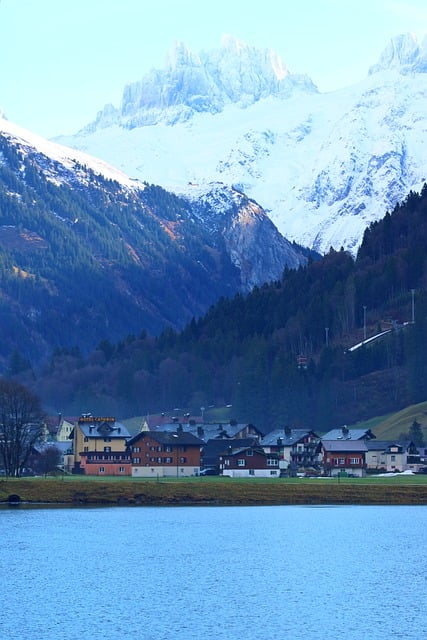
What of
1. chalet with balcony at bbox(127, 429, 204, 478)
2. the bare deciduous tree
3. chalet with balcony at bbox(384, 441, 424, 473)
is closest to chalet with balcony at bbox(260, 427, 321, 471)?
chalet with balcony at bbox(384, 441, 424, 473)

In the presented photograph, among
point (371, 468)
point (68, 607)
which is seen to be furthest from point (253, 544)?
point (371, 468)

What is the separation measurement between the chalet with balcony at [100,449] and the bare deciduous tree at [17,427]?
17133 millimetres

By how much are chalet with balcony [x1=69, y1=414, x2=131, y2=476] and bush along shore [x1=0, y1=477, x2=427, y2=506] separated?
31.5 m

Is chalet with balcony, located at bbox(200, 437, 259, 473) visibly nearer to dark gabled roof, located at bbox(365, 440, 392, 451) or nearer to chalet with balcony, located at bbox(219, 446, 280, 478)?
chalet with balcony, located at bbox(219, 446, 280, 478)

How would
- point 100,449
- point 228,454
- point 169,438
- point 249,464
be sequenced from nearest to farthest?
point 249,464 → point 169,438 → point 228,454 → point 100,449

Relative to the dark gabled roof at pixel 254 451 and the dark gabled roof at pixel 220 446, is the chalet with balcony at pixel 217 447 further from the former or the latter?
the dark gabled roof at pixel 254 451

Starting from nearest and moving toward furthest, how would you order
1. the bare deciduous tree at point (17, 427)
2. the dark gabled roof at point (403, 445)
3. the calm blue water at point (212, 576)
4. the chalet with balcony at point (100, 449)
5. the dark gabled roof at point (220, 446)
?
the calm blue water at point (212, 576) < the bare deciduous tree at point (17, 427) < the chalet with balcony at point (100, 449) < the dark gabled roof at point (403, 445) < the dark gabled roof at point (220, 446)

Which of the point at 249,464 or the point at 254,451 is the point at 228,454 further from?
the point at 249,464

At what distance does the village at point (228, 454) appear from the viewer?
177 m

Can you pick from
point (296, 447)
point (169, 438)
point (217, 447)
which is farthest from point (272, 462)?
point (217, 447)

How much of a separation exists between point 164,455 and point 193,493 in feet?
118

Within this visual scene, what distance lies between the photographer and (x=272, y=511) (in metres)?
130

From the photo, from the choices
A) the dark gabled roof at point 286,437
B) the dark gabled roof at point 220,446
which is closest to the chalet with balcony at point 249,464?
the dark gabled roof at point 220,446

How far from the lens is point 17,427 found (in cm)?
15550
